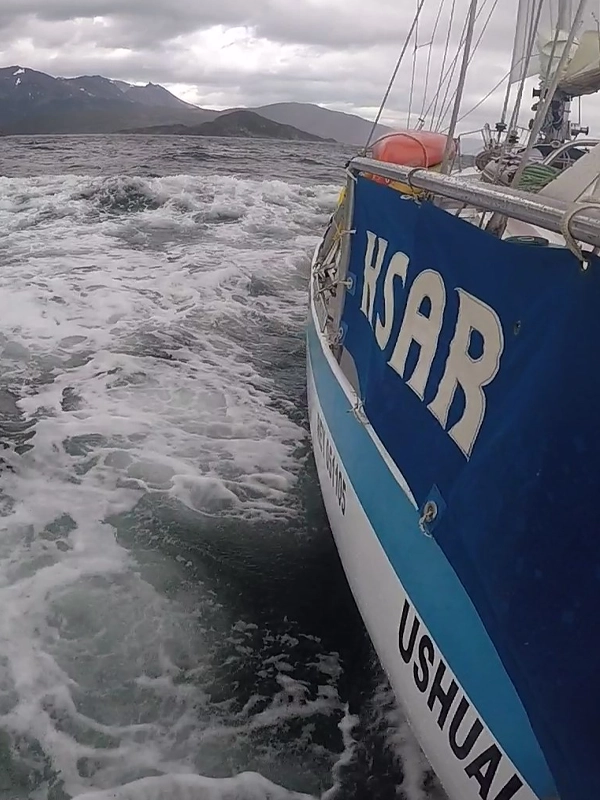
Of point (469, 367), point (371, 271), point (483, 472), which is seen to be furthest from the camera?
point (371, 271)

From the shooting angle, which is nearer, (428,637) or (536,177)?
(428,637)

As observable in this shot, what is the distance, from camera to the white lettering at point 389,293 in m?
2.25

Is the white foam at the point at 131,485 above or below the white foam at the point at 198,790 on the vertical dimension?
above

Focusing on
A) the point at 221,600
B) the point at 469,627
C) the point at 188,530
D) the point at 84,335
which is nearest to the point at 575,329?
the point at 469,627

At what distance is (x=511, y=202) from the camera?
1.60 m

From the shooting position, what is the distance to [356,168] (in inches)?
120

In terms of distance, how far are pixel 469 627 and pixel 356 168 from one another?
215cm

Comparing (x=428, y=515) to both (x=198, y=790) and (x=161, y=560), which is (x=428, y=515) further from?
(x=161, y=560)

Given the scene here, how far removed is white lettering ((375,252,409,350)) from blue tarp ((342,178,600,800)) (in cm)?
45

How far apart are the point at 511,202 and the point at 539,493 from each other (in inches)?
28.7

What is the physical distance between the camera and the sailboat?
1.26 meters

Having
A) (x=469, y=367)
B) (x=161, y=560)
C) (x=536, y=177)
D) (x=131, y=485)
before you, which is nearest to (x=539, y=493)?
(x=469, y=367)

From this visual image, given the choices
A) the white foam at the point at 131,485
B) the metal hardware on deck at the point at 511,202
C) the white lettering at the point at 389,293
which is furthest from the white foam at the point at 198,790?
the metal hardware on deck at the point at 511,202

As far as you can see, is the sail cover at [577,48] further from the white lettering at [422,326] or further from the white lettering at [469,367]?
the white lettering at [469,367]
